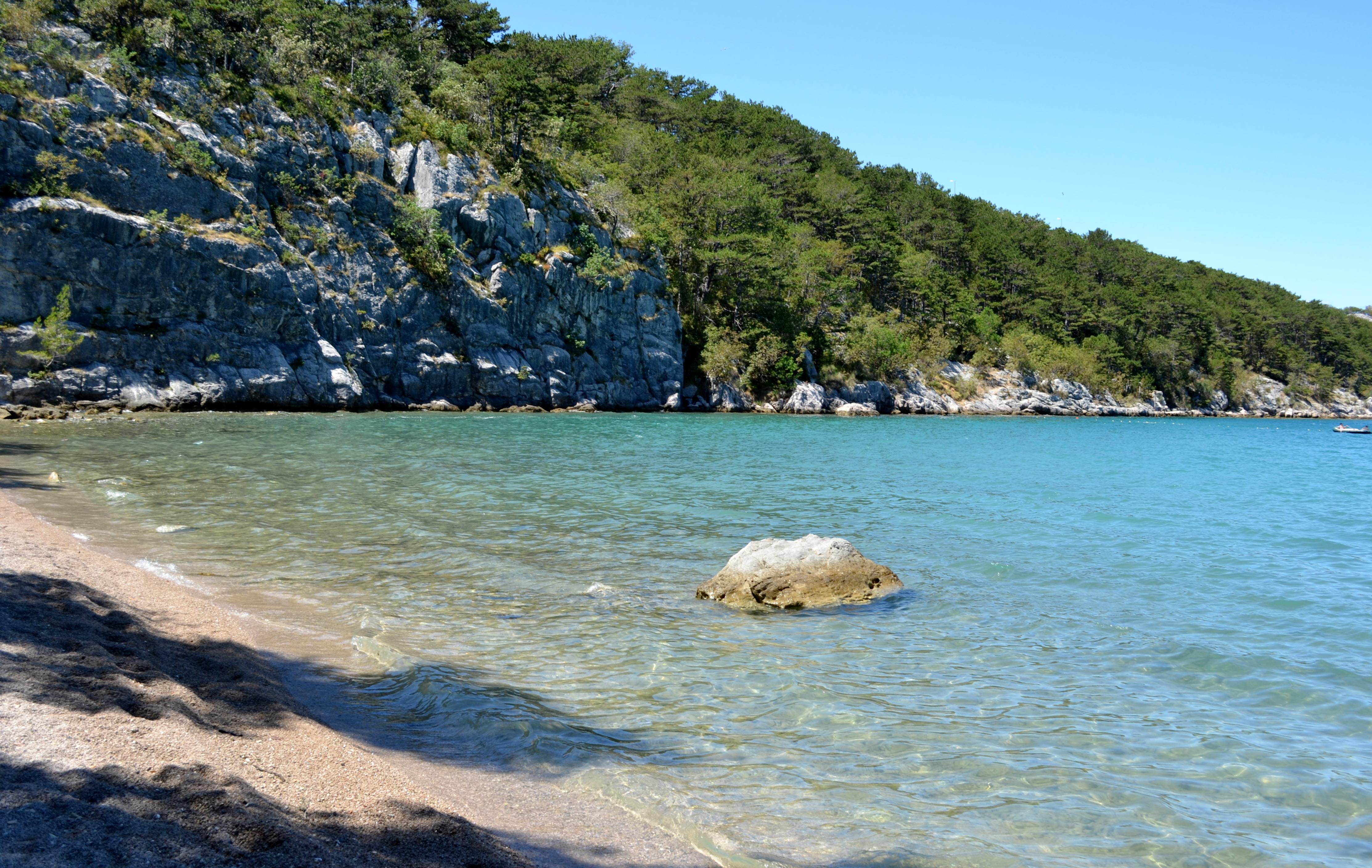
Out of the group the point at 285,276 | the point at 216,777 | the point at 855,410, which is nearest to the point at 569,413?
the point at 285,276

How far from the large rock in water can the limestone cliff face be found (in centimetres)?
3697

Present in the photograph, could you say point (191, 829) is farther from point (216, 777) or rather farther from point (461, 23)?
point (461, 23)

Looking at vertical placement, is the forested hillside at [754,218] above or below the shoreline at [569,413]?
above

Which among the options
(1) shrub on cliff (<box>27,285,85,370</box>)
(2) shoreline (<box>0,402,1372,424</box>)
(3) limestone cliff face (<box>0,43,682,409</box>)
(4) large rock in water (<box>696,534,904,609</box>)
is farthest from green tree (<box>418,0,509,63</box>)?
(4) large rock in water (<box>696,534,904,609</box>)

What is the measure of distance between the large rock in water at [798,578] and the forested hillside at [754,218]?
4661cm

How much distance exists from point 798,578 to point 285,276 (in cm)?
4185

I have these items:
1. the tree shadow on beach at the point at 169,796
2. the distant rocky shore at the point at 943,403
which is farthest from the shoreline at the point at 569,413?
the tree shadow on beach at the point at 169,796

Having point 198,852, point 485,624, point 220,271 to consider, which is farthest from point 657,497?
point 220,271

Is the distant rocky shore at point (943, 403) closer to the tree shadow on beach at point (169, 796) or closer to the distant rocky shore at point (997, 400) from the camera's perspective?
the distant rocky shore at point (997, 400)

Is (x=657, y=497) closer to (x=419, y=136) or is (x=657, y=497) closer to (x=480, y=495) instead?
(x=480, y=495)

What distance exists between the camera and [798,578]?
11297 millimetres

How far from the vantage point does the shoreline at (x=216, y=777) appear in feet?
11.5

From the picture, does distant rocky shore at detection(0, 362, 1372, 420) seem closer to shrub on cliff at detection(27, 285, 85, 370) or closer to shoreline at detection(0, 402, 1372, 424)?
shoreline at detection(0, 402, 1372, 424)

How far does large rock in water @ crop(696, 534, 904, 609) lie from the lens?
36.5 feet
